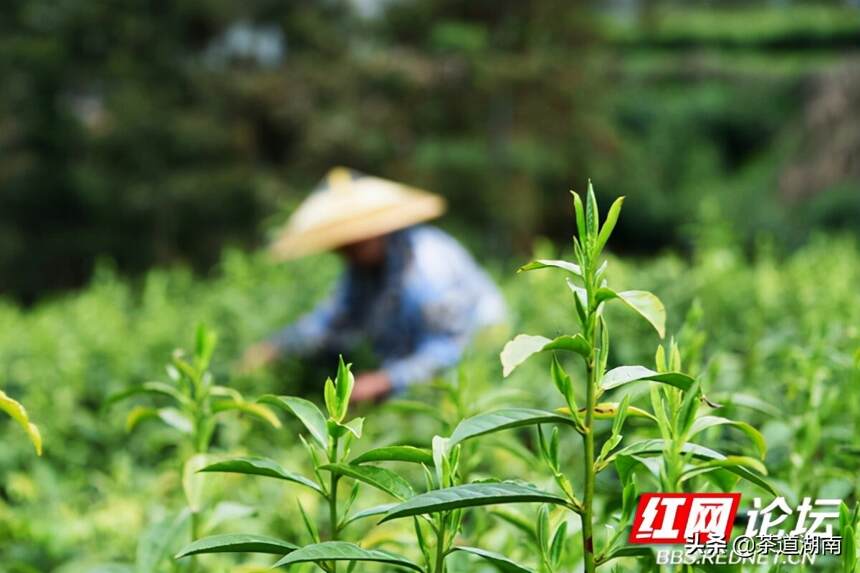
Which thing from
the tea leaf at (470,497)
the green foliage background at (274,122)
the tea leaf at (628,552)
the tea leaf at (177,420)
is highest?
the tea leaf at (470,497)

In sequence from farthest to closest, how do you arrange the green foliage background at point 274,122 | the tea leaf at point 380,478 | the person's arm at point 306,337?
the green foliage background at point 274,122, the person's arm at point 306,337, the tea leaf at point 380,478

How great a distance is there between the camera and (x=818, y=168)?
15961 millimetres

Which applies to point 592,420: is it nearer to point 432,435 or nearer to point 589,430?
point 589,430

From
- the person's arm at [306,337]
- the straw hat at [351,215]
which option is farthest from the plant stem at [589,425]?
the straw hat at [351,215]

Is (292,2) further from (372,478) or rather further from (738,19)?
(738,19)

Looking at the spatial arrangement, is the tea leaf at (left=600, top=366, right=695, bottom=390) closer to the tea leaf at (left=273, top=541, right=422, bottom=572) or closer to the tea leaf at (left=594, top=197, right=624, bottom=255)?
the tea leaf at (left=594, top=197, right=624, bottom=255)

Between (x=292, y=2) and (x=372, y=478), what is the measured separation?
14647 mm

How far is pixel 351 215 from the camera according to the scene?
3.85 m

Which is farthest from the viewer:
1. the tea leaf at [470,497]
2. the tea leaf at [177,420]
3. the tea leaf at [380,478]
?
the tea leaf at [177,420]

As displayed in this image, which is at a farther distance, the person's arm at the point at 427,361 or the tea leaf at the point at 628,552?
the person's arm at the point at 427,361

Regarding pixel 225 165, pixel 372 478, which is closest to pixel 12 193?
pixel 225 165

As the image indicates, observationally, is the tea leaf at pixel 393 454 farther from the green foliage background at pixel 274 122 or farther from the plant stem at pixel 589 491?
the green foliage background at pixel 274 122

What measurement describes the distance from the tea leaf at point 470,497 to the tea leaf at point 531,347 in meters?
0.11

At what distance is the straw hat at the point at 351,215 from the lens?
3801 millimetres
